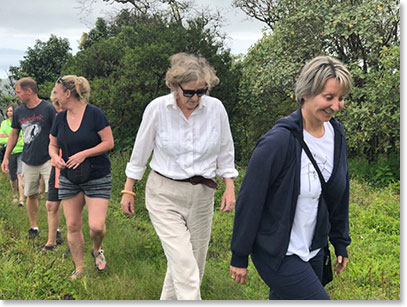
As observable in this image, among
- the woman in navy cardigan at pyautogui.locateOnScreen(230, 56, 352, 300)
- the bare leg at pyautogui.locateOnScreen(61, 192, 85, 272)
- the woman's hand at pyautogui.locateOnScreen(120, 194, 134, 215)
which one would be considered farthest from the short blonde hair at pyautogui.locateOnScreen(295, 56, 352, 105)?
the bare leg at pyautogui.locateOnScreen(61, 192, 85, 272)

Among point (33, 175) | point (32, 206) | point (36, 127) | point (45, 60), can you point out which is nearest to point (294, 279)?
point (36, 127)

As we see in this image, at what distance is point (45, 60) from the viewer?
55.3 feet

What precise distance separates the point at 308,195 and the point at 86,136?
2.44 m

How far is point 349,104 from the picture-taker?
29.1 ft

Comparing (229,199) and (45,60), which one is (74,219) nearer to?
(229,199)

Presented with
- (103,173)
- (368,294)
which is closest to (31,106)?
(103,173)

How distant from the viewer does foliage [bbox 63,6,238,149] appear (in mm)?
9688

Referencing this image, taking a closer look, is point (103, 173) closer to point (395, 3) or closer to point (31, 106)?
point (31, 106)

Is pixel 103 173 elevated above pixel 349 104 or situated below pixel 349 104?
below

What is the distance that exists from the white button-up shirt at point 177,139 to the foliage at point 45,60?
14.3 m

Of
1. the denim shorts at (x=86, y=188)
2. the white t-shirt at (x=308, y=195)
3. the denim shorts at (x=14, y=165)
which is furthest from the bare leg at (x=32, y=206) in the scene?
the white t-shirt at (x=308, y=195)

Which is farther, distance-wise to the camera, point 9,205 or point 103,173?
point 9,205

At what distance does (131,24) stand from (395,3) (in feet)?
19.5

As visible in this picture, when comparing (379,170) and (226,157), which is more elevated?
(226,157)
